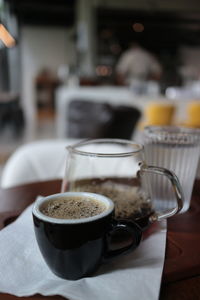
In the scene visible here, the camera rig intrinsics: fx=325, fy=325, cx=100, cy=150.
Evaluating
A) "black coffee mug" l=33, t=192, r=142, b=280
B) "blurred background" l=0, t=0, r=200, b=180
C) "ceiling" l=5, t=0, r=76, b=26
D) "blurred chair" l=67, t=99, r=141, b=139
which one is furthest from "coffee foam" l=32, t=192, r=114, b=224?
"ceiling" l=5, t=0, r=76, b=26

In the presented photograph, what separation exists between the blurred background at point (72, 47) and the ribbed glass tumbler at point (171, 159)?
403 centimetres

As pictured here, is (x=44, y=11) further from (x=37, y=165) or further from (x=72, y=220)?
(x=72, y=220)

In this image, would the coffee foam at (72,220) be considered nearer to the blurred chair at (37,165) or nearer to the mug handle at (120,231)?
the mug handle at (120,231)

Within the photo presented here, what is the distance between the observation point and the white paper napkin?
421 mm

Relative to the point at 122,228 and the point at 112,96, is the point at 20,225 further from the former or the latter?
the point at 112,96

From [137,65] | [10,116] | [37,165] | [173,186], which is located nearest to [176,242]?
[173,186]

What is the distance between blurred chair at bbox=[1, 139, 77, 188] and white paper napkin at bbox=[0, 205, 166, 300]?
108cm

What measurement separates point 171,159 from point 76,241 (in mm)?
316

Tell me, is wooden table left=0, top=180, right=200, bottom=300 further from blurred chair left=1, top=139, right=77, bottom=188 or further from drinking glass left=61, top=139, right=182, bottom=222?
blurred chair left=1, top=139, right=77, bottom=188

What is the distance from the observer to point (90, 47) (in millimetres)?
6176

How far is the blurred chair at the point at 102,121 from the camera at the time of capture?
202cm

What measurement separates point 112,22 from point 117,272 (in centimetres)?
751

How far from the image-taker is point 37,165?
168 centimetres

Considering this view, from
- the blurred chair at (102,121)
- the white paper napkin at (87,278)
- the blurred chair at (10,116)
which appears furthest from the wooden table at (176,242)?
the blurred chair at (10,116)
